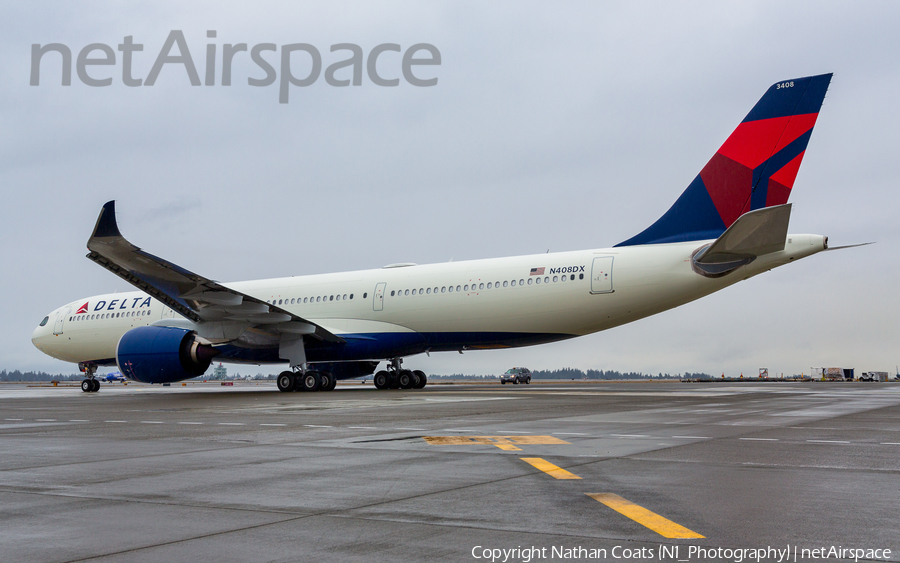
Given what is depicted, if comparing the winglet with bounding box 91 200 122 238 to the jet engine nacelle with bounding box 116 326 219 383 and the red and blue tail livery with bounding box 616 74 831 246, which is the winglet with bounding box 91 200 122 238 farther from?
the red and blue tail livery with bounding box 616 74 831 246

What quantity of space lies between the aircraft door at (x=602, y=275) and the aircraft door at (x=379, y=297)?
867cm

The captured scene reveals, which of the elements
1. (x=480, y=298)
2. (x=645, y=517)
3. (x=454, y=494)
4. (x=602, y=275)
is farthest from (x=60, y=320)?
(x=645, y=517)

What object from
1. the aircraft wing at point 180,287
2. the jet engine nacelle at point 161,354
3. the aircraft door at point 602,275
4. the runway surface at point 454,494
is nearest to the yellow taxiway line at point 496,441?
the runway surface at point 454,494

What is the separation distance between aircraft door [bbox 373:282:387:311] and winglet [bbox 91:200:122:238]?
9663mm

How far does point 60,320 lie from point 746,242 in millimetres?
30081

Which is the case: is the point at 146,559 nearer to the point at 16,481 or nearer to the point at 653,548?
the point at 653,548

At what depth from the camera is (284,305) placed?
29.6 m

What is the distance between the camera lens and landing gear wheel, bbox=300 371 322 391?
2605cm

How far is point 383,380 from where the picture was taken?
29.4 m

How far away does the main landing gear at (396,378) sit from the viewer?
29312 millimetres

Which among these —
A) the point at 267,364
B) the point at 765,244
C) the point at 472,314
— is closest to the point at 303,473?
the point at 765,244

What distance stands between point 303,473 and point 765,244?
A: 1663 cm

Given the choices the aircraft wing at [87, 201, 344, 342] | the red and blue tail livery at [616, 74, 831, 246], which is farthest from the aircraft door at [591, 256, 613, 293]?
the aircraft wing at [87, 201, 344, 342]

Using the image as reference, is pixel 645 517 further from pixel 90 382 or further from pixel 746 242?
pixel 90 382
